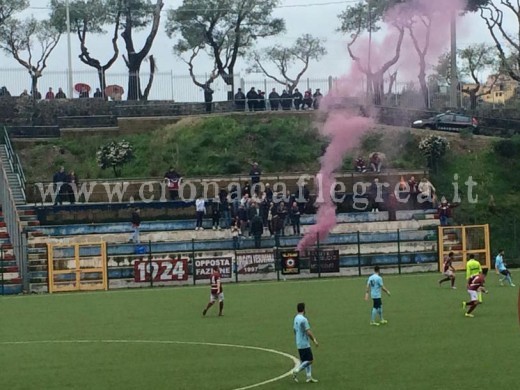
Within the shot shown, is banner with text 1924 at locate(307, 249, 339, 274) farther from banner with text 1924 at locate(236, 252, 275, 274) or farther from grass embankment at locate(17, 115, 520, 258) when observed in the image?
grass embankment at locate(17, 115, 520, 258)

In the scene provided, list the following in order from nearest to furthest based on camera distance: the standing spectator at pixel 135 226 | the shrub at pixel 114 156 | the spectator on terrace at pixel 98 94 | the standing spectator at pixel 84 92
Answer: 1. the standing spectator at pixel 135 226
2. the shrub at pixel 114 156
3. the standing spectator at pixel 84 92
4. the spectator on terrace at pixel 98 94

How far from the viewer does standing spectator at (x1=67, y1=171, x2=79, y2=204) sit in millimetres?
57812

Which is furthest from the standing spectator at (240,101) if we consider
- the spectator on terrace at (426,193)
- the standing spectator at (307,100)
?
the spectator on terrace at (426,193)

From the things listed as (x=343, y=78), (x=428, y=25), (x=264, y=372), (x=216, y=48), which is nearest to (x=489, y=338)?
(x=264, y=372)

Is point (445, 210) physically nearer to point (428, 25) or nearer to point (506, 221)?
point (506, 221)

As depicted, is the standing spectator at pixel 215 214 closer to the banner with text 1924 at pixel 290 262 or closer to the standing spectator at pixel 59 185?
the banner with text 1924 at pixel 290 262

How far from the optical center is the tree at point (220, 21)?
278 feet

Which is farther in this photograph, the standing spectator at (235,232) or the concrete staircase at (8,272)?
the standing spectator at (235,232)

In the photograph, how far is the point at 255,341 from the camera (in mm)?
28609

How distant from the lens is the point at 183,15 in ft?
280

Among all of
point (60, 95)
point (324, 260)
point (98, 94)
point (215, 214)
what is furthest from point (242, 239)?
point (60, 95)

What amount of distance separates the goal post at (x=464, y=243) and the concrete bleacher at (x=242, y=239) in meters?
0.67

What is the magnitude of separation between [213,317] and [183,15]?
52870 millimetres

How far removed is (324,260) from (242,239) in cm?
422
